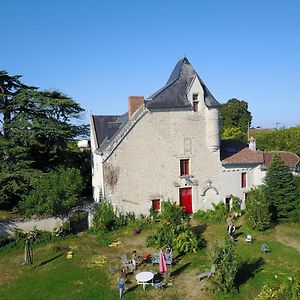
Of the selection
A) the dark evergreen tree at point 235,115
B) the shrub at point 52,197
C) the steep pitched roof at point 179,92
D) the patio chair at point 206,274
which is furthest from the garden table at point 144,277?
the dark evergreen tree at point 235,115

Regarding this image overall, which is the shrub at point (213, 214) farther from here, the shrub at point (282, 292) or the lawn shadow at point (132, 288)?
the shrub at point (282, 292)

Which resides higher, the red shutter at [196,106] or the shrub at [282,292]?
the red shutter at [196,106]

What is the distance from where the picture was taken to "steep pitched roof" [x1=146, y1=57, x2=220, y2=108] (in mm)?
27509

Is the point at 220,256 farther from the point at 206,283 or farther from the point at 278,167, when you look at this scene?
the point at 278,167

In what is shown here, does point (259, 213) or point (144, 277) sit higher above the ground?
point (259, 213)

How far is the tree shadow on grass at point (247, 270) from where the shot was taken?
18047 mm

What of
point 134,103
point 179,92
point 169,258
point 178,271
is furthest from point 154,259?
point 179,92

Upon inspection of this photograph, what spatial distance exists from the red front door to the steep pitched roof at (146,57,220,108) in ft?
22.2

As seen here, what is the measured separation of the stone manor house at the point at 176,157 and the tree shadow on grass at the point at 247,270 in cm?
922

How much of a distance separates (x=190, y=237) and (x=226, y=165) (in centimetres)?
923

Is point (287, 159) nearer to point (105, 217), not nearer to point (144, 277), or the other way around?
point (105, 217)

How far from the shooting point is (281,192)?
2675 centimetres

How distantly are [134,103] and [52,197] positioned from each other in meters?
9.99

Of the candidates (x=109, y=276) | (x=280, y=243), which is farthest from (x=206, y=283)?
(x=280, y=243)
